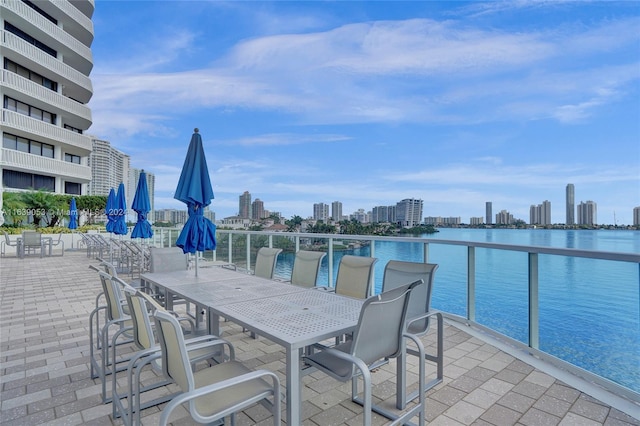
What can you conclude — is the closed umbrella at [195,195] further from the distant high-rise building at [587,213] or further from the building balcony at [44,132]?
the building balcony at [44,132]

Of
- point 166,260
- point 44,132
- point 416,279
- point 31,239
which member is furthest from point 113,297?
point 44,132

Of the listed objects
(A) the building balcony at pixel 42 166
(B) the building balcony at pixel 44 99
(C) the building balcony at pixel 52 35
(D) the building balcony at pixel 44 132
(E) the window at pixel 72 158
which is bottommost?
(A) the building balcony at pixel 42 166

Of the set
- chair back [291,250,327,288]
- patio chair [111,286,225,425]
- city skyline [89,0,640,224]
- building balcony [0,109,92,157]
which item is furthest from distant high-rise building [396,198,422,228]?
building balcony [0,109,92,157]

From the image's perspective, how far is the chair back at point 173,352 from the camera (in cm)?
142

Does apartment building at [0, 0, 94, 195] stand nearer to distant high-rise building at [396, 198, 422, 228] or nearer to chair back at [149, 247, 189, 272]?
chair back at [149, 247, 189, 272]

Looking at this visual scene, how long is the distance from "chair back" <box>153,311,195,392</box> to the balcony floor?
95 cm

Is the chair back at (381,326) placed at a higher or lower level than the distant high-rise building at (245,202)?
lower

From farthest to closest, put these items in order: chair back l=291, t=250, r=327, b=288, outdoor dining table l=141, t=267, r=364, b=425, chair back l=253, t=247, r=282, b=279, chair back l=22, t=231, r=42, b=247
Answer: chair back l=22, t=231, r=42, b=247, chair back l=253, t=247, r=282, b=279, chair back l=291, t=250, r=327, b=288, outdoor dining table l=141, t=267, r=364, b=425

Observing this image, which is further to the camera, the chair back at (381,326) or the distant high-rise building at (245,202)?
the distant high-rise building at (245,202)

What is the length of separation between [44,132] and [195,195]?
23218 millimetres

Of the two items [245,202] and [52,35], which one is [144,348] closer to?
[245,202]

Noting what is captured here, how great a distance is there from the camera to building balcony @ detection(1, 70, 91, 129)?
18.5 metres

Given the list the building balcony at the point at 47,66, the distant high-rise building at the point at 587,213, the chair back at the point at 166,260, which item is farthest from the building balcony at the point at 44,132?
the distant high-rise building at the point at 587,213

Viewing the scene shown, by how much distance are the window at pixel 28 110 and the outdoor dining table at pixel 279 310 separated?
23255 millimetres
